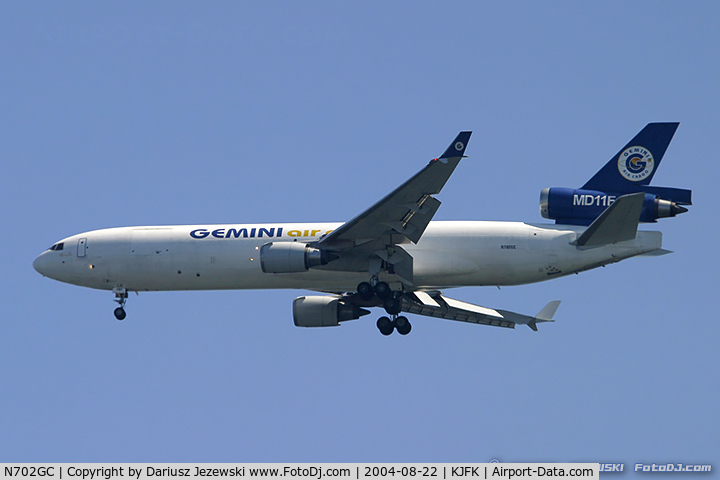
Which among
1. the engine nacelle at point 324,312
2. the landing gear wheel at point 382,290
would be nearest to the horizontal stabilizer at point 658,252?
the landing gear wheel at point 382,290

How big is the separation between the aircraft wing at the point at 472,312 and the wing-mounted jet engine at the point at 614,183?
5.36 meters

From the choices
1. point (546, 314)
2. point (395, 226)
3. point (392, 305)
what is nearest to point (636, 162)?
point (546, 314)

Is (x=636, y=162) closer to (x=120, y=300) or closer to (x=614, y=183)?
(x=614, y=183)

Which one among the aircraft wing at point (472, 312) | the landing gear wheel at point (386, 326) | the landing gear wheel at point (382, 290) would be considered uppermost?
the aircraft wing at point (472, 312)

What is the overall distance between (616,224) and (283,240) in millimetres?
10461

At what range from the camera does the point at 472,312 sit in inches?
1473

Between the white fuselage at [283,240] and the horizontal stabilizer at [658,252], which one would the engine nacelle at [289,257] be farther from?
the horizontal stabilizer at [658,252]

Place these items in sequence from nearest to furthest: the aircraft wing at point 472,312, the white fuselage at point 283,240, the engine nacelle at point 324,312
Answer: the white fuselage at point 283,240 → the engine nacelle at point 324,312 → the aircraft wing at point 472,312

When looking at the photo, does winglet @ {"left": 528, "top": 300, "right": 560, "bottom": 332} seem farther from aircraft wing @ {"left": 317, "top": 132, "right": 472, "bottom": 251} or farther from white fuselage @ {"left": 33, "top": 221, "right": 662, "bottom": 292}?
aircraft wing @ {"left": 317, "top": 132, "right": 472, "bottom": 251}

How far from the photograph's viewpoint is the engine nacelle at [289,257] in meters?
31.4

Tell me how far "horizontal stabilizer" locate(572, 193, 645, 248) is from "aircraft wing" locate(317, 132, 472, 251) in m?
4.98

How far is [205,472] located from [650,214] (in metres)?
15.4

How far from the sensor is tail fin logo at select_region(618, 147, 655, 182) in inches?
1300

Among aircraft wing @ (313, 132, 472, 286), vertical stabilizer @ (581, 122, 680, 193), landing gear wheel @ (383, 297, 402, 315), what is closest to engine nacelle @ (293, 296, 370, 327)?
landing gear wheel @ (383, 297, 402, 315)
